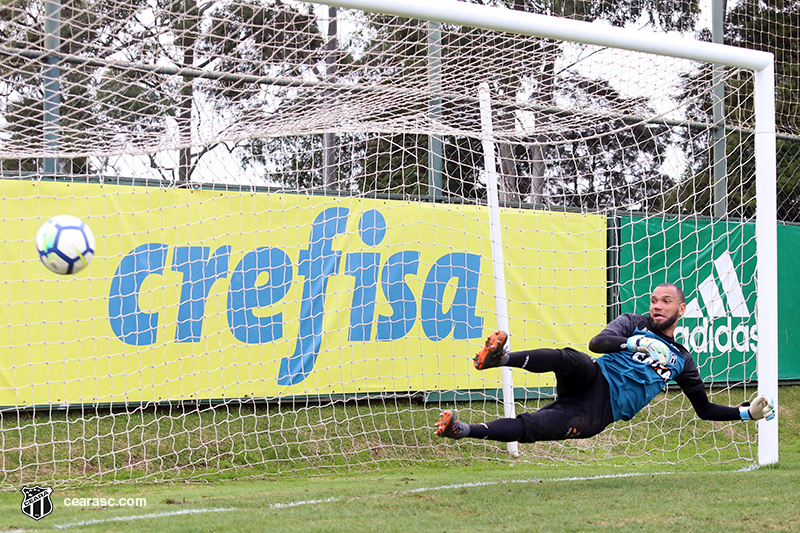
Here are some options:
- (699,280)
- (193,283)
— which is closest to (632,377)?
(193,283)

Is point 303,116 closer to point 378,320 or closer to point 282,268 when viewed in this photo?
point 282,268

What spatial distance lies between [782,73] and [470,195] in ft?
17.7

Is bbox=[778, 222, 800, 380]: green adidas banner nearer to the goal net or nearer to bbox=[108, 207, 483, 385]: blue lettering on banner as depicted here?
the goal net

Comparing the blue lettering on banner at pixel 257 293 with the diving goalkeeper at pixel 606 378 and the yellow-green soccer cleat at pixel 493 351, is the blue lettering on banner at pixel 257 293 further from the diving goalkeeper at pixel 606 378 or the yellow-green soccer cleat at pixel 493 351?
the yellow-green soccer cleat at pixel 493 351

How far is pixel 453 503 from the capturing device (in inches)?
170

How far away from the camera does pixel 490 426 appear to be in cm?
437

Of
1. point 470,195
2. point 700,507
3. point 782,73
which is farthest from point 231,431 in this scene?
point 782,73

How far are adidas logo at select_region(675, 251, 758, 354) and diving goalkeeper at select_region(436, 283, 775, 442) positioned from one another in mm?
3662

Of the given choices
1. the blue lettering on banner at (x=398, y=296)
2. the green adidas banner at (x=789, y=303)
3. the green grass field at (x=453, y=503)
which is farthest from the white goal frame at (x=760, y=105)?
the green adidas banner at (x=789, y=303)

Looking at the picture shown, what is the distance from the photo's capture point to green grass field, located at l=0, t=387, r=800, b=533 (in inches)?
145

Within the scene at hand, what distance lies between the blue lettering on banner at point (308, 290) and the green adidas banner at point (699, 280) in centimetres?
205

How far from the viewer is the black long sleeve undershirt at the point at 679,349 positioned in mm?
4637

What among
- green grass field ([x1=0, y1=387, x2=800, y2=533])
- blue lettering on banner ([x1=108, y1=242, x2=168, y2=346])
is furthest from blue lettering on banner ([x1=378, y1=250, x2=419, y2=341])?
blue lettering on banner ([x1=108, y1=242, x2=168, y2=346])

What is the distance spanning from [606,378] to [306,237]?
344 centimetres
